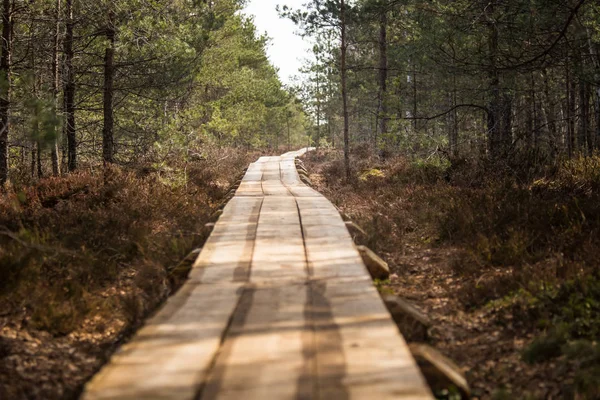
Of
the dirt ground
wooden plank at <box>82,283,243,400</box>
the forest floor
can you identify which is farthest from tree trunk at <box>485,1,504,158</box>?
wooden plank at <box>82,283,243,400</box>

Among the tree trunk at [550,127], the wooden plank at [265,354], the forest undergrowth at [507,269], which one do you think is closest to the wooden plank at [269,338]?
the wooden plank at [265,354]

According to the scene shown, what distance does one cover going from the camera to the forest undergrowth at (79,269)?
3473 mm

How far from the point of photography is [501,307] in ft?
14.2

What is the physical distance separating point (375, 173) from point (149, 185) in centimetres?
743

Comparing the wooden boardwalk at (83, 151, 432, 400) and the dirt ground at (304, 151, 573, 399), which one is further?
the dirt ground at (304, 151, 573, 399)

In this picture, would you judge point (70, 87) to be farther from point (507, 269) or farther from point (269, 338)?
point (269, 338)

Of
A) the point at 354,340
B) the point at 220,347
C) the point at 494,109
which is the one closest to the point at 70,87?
the point at 494,109

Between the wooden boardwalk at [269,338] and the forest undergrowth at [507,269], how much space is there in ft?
2.75

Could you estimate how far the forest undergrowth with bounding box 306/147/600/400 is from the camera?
10.9 ft

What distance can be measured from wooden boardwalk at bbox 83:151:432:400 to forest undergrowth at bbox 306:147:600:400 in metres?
0.84

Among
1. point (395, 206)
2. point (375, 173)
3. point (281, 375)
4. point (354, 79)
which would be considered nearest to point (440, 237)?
point (395, 206)

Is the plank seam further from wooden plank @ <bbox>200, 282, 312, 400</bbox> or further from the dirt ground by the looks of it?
the dirt ground

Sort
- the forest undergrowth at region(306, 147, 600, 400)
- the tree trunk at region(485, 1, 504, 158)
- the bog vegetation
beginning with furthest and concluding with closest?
1. the tree trunk at region(485, 1, 504, 158)
2. the bog vegetation
3. the forest undergrowth at region(306, 147, 600, 400)

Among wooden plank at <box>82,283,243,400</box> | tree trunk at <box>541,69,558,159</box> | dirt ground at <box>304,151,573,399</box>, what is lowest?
dirt ground at <box>304,151,573,399</box>
